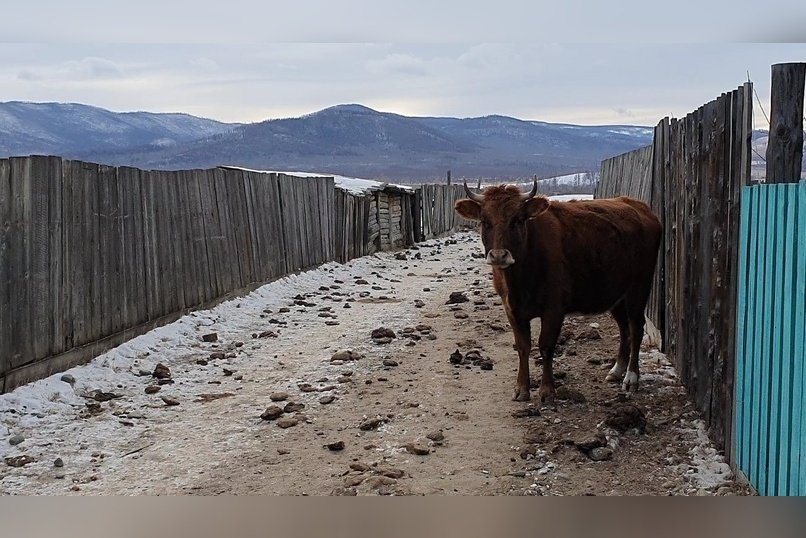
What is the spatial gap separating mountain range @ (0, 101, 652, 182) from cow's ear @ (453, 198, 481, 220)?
2.35ft

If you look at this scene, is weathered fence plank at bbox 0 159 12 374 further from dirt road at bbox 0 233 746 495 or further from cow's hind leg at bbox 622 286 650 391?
cow's hind leg at bbox 622 286 650 391

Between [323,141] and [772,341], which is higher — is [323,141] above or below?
above

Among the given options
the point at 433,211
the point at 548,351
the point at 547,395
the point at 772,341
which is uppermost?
the point at 772,341

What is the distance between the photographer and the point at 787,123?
3.87 m

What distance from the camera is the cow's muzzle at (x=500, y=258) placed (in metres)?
5.44

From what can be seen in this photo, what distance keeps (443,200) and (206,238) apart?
1946cm

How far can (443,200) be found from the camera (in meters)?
28.6

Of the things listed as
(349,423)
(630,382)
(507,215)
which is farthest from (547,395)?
(349,423)

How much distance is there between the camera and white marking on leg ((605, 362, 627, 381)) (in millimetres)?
6223

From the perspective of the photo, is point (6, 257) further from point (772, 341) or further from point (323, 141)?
point (323, 141)

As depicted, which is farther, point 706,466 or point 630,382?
point 630,382

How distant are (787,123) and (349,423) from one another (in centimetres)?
334

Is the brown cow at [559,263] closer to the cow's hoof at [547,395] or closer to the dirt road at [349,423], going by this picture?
the cow's hoof at [547,395]

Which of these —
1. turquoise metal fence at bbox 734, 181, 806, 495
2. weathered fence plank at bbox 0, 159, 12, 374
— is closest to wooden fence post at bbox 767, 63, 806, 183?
turquoise metal fence at bbox 734, 181, 806, 495
